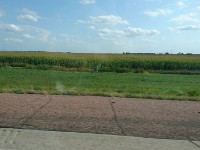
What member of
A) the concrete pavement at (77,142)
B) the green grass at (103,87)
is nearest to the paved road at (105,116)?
the concrete pavement at (77,142)

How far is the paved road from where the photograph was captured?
7249 millimetres

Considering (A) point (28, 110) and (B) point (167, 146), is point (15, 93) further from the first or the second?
(B) point (167, 146)

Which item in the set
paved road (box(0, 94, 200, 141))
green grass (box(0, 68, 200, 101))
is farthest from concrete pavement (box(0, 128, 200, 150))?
green grass (box(0, 68, 200, 101))

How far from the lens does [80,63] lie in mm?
48562

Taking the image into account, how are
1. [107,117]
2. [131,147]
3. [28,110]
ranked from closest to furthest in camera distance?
[131,147], [107,117], [28,110]

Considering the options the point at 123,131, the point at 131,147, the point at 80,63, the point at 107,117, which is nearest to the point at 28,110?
the point at 107,117

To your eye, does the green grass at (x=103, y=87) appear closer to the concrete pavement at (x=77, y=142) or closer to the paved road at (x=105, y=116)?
the paved road at (x=105, y=116)

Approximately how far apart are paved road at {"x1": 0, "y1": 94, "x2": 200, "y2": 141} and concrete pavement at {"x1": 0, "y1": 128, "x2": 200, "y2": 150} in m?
0.41

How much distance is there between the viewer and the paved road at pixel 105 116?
23.8 ft

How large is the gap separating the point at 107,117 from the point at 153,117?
1105 mm

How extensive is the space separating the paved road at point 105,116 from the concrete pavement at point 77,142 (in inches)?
16.1

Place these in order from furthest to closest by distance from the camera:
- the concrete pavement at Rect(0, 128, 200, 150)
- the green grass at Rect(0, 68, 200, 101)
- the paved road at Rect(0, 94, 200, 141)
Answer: the green grass at Rect(0, 68, 200, 101) → the paved road at Rect(0, 94, 200, 141) → the concrete pavement at Rect(0, 128, 200, 150)

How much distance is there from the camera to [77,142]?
243 inches

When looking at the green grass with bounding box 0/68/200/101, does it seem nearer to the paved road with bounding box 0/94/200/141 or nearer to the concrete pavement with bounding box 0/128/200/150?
the paved road with bounding box 0/94/200/141
